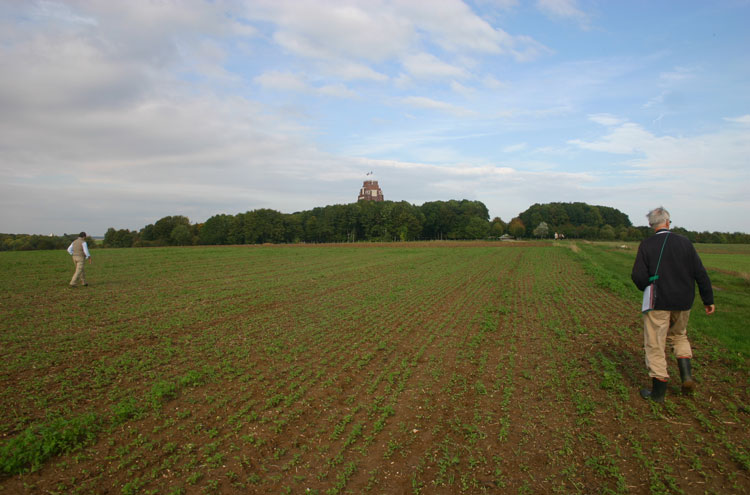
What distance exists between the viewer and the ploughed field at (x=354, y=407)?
150 inches

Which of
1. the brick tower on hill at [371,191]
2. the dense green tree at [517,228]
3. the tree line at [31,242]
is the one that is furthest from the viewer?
the brick tower on hill at [371,191]

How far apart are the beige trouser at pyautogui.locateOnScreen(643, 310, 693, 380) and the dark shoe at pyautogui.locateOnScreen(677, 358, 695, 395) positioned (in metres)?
0.13

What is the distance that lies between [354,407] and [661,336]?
4.47m

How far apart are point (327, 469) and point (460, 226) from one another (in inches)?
4724

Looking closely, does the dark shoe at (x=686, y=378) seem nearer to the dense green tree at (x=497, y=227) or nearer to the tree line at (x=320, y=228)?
the tree line at (x=320, y=228)

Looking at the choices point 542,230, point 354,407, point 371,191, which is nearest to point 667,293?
point 354,407

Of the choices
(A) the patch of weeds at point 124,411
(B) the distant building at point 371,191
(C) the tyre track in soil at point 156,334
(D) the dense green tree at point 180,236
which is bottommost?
(A) the patch of weeds at point 124,411

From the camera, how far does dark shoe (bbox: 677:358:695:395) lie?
545 centimetres

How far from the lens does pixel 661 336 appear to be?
209 inches

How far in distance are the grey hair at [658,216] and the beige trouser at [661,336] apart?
1328 mm

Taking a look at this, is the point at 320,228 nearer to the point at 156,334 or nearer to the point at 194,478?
the point at 156,334

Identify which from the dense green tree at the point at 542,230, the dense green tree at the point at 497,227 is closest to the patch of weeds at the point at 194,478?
the dense green tree at the point at 497,227

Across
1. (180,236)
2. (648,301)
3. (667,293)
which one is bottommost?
(648,301)

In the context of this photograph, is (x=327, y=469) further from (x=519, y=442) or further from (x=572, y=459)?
(x=572, y=459)
